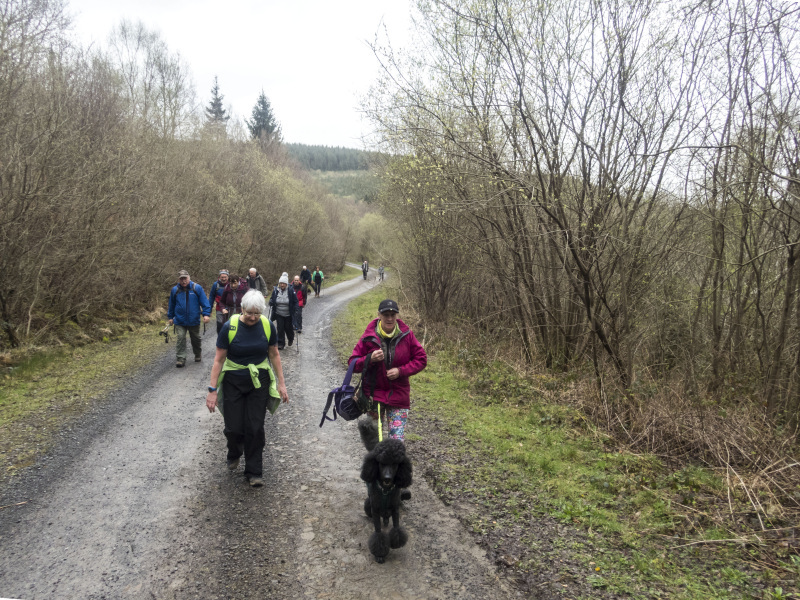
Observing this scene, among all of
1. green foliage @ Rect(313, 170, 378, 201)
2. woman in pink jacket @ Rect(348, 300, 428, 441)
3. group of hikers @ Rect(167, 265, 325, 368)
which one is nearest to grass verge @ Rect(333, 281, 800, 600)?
woman in pink jacket @ Rect(348, 300, 428, 441)

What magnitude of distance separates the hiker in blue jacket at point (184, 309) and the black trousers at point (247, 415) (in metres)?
5.31

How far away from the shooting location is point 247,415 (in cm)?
477

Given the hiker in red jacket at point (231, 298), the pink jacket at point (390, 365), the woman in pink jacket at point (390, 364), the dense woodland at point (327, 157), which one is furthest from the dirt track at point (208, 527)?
the dense woodland at point (327, 157)

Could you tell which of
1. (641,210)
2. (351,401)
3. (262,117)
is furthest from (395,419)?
(262,117)

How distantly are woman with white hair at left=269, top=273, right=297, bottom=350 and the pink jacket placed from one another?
24.2 ft

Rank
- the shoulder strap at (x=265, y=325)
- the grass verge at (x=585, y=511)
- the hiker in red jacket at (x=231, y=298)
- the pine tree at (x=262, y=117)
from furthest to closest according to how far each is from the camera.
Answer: the pine tree at (x=262, y=117)
the hiker in red jacket at (x=231, y=298)
the shoulder strap at (x=265, y=325)
the grass verge at (x=585, y=511)

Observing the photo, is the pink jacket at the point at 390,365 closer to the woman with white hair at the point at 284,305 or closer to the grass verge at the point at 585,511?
the grass verge at the point at 585,511

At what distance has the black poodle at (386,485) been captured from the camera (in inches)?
141

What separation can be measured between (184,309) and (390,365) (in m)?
6.82

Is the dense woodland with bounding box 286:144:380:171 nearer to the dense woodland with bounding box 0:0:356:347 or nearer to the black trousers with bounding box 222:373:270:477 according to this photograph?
the dense woodland with bounding box 0:0:356:347

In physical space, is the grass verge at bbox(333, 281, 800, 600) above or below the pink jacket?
below

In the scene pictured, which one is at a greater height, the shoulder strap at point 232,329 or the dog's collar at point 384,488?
the shoulder strap at point 232,329

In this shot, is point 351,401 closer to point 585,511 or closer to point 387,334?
point 387,334

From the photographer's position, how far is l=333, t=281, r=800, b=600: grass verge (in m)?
3.50
